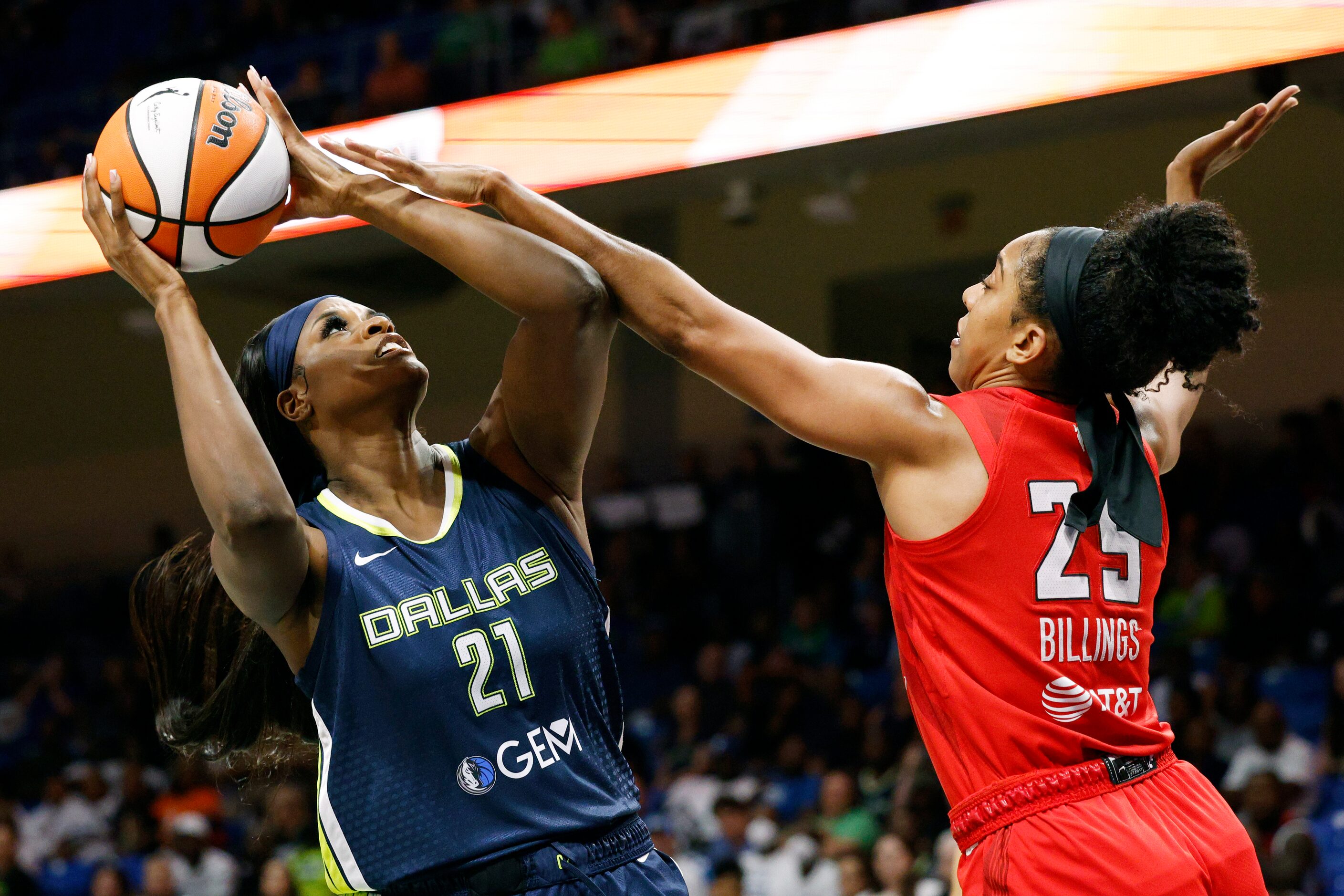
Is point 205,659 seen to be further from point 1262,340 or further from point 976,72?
point 1262,340

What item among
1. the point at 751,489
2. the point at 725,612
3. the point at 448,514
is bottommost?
the point at 725,612

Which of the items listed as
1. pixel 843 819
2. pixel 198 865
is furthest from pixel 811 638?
pixel 198 865

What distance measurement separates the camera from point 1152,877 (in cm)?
237

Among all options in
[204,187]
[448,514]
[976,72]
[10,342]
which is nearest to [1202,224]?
[448,514]

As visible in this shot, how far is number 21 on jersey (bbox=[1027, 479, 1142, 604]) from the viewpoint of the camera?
247cm

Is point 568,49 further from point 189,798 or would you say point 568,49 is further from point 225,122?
point 225,122

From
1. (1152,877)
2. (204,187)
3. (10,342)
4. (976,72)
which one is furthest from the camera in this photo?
(10,342)

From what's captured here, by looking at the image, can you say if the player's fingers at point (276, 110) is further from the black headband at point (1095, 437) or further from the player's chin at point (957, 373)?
the black headband at point (1095, 437)

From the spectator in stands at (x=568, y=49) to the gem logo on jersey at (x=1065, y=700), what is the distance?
313 inches

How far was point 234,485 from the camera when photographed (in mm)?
2424

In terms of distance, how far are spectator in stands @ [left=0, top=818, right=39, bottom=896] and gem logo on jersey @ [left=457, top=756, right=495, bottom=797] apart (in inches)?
356

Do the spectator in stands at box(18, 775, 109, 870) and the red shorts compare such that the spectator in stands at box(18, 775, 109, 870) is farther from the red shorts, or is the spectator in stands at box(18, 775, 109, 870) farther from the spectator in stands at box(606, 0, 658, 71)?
the red shorts

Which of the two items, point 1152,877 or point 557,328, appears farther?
point 557,328

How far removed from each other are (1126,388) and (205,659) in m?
1.99
